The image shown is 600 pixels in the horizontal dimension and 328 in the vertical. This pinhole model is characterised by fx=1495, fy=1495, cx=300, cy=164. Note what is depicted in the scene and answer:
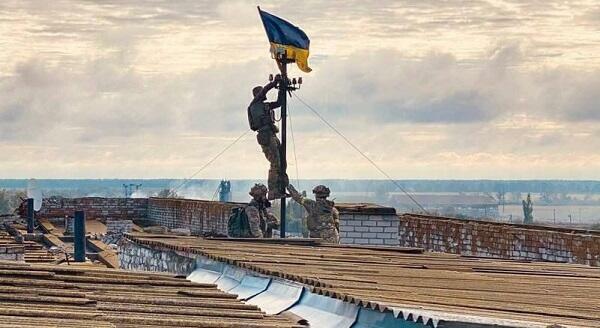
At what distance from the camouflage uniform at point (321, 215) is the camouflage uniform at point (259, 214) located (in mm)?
728

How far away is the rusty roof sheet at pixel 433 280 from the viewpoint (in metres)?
8.50

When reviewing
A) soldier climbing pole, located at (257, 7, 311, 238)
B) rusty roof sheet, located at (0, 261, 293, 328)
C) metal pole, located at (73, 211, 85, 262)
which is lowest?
rusty roof sheet, located at (0, 261, 293, 328)

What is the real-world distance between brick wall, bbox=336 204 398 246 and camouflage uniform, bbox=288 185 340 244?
39cm

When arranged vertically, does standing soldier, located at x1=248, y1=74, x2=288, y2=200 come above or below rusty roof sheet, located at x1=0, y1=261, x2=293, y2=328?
above

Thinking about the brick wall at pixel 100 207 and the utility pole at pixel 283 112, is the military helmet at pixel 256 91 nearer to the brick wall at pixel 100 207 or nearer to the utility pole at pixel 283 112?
the utility pole at pixel 283 112

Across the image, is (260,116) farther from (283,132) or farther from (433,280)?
(433,280)

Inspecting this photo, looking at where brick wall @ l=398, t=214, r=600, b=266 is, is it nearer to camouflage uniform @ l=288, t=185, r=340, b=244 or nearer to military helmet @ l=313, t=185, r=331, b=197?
camouflage uniform @ l=288, t=185, r=340, b=244

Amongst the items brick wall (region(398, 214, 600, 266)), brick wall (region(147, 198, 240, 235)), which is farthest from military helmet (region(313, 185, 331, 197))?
brick wall (region(147, 198, 240, 235))

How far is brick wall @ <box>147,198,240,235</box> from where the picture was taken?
3241 centimetres

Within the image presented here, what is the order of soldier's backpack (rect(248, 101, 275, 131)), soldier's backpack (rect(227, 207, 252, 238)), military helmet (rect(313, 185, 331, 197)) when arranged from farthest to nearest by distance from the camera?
1. soldier's backpack (rect(248, 101, 275, 131))
2. military helmet (rect(313, 185, 331, 197))
3. soldier's backpack (rect(227, 207, 252, 238))

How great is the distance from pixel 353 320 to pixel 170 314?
47.3 inches

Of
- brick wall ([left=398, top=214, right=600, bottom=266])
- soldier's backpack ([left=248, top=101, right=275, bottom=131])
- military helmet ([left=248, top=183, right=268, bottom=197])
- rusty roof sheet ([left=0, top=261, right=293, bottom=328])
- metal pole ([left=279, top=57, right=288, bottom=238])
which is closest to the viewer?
rusty roof sheet ([left=0, top=261, right=293, bottom=328])

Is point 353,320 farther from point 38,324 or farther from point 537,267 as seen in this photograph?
point 537,267

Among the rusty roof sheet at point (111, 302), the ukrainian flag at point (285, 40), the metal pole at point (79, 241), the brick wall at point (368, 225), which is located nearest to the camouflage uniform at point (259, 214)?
the brick wall at point (368, 225)
